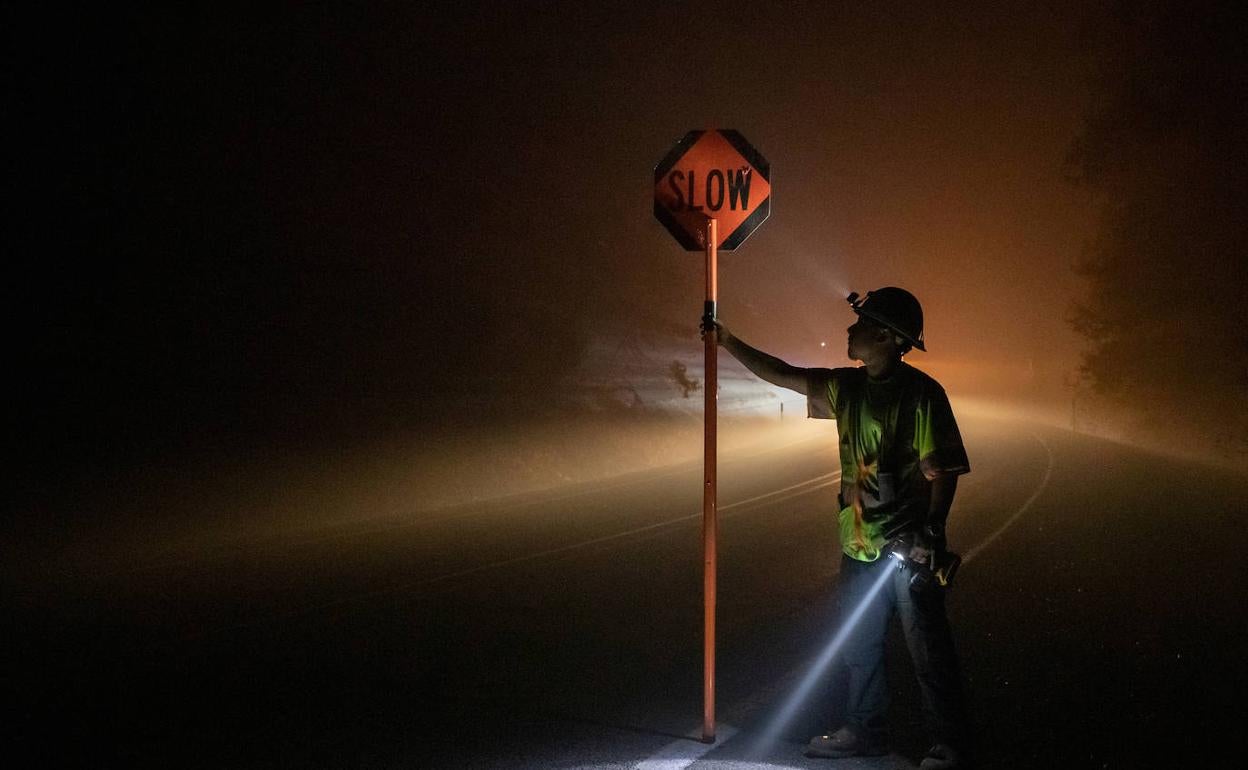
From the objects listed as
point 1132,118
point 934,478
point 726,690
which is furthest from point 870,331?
point 1132,118

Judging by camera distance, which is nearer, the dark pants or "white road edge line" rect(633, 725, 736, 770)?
the dark pants

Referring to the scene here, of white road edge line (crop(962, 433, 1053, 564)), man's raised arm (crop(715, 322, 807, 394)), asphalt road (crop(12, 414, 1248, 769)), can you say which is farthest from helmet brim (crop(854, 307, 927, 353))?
white road edge line (crop(962, 433, 1053, 564))

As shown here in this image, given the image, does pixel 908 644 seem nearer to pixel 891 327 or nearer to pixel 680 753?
pixel 680 753

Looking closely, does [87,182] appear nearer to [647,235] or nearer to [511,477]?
[511,477]

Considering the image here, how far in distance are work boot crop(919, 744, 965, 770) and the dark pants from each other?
4 centimetres

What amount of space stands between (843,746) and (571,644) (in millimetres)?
2591

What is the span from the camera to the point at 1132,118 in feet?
91.0

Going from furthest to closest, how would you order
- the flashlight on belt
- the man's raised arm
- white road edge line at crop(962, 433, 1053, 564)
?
1. white road edge line at crop(962, 433, 1053, 564)
2. the man's raised arm
3. the flashlight on belt

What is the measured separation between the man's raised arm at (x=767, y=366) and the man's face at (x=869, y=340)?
13.0 inches

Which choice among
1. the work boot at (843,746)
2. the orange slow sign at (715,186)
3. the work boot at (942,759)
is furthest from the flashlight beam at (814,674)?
the orange slow sign at (715,186)

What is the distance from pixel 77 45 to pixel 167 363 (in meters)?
7.52

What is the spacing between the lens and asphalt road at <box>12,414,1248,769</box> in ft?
15.5

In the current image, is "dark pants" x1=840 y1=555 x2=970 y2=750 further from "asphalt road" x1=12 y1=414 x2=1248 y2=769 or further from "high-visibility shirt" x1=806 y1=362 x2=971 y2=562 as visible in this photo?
"asphalt road" x1=12 y1=414 x2=1248 y2=769

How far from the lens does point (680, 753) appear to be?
443 cm
